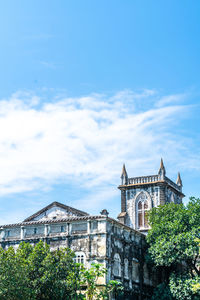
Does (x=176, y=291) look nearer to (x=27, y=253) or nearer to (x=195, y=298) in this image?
(x=195, y=298)

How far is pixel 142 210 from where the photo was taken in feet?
155

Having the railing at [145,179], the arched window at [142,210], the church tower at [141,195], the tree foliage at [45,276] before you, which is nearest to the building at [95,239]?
the tree foliage at [45,276]

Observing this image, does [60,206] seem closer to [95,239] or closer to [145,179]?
[95,239]

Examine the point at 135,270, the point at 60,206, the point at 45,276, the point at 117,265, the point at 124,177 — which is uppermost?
the point at 124,177

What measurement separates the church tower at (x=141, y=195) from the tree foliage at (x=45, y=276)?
56.3ft

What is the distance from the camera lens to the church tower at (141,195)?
47.0 metres

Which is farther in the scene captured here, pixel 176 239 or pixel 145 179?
pixel 145 179

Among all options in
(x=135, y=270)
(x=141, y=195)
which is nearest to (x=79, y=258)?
(x=135, y=270)

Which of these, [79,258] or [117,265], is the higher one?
[79,258]

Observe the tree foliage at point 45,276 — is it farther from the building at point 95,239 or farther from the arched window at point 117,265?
the arched window at point 117,265

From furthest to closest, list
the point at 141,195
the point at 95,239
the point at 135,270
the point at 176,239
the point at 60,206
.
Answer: the point at 141,195, the point at 60,206, the point at 135,270, the point at 176,239, the point at 95,239

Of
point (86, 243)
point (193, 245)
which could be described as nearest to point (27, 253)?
point (86, 243)

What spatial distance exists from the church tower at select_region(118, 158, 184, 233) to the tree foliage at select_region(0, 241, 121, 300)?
17163mm

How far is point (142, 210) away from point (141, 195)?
1.53 metres
